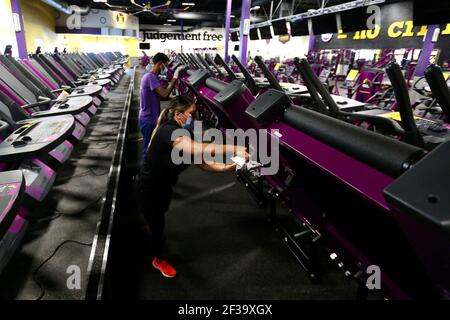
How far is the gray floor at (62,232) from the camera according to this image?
6.72 feet

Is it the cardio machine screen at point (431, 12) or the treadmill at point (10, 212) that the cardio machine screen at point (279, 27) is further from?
the treadmill at point (10, 212)

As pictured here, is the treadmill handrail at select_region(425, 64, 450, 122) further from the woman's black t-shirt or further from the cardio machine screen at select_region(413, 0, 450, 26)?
the cardio machine screen at select_region(413, 0, 450, 26)

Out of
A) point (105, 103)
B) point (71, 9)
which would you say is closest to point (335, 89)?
point (105, 103)

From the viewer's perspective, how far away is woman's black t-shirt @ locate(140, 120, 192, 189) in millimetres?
1961

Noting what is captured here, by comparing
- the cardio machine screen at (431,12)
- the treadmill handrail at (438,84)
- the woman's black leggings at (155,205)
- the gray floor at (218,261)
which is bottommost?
the gray floor at (218,261)

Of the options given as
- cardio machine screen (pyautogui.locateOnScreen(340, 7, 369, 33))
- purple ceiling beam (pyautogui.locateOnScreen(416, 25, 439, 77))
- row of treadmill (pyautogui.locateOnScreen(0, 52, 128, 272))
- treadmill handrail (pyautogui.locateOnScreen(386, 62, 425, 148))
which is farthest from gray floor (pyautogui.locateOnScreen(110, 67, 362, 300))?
cardio machine screen (pyautogui.locateOnScreen(340, 7, 369, 33))

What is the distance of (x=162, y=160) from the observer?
2.01 meters

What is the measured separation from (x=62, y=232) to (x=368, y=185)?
2624mm

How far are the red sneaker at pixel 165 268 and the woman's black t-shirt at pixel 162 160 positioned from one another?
60 cm

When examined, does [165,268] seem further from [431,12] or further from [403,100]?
[431,12]

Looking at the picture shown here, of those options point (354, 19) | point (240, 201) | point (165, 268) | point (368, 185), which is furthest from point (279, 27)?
point (368, 185)

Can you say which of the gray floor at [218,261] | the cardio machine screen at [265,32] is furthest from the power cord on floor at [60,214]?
the cardio machine screen at [265,32]

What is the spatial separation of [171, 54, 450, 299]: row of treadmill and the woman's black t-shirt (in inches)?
16.9

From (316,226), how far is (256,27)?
11314 millimetres
